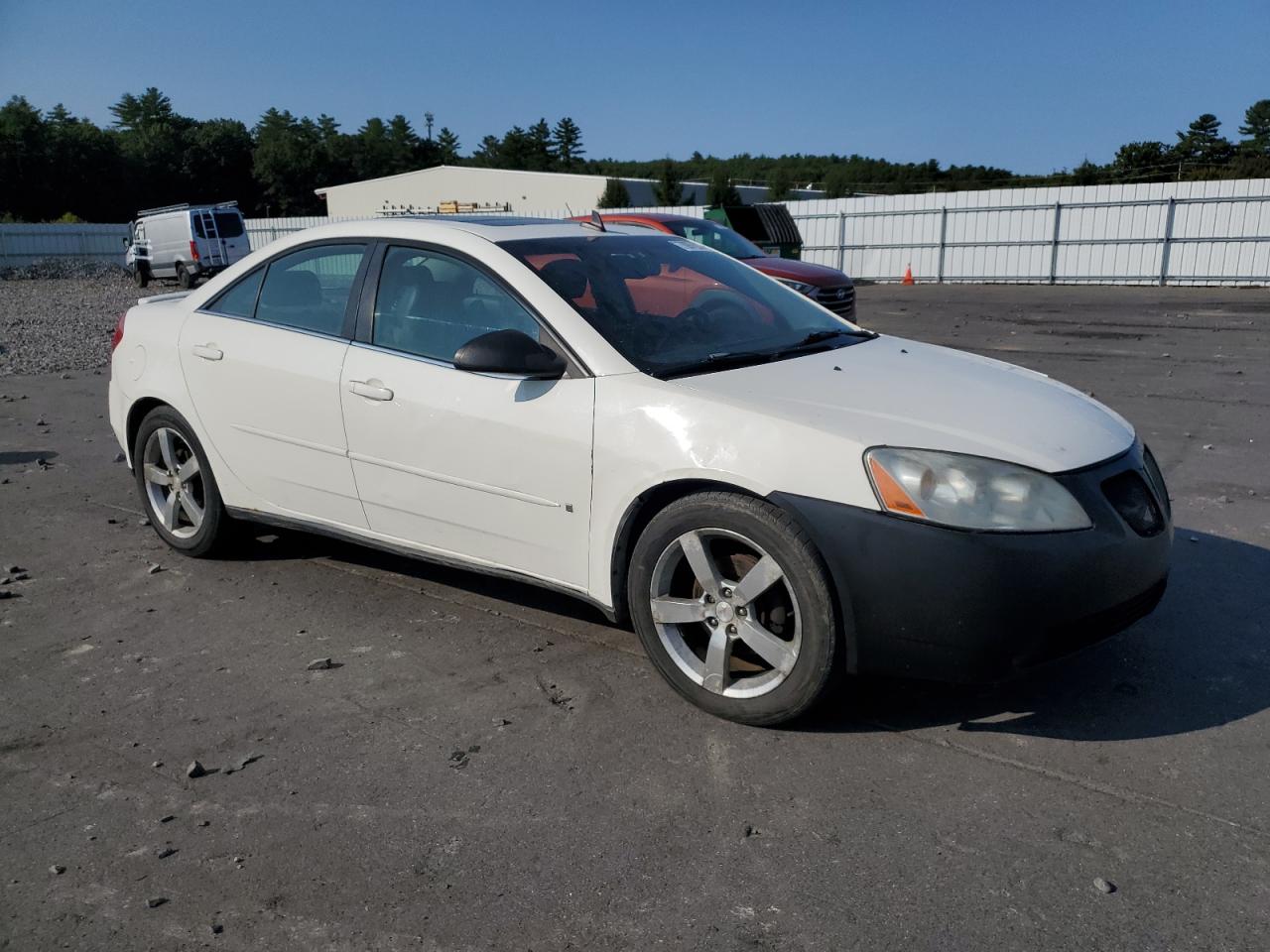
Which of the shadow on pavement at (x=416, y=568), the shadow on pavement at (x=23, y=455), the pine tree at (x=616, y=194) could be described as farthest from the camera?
the pine tree at (x=616, y=194)

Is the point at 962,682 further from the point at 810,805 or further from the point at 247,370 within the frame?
the point at 247,370

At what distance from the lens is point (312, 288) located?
184 inches

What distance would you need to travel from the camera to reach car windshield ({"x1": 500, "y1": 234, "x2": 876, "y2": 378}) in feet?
12.7

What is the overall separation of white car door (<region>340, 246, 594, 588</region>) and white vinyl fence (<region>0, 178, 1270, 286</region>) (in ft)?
79.7

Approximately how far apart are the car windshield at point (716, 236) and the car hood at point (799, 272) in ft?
1.24

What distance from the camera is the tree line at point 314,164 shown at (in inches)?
2167

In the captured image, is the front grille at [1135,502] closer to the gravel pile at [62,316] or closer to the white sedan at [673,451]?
the white sedan at [673,451]

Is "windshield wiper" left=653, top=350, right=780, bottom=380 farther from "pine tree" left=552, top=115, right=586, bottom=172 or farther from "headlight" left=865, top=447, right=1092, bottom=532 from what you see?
"pine tree" left=552, top=115, right=586, bottom=172

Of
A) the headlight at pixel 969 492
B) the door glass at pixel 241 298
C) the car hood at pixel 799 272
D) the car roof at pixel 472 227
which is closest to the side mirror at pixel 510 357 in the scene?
the car roof at pixel 472 227

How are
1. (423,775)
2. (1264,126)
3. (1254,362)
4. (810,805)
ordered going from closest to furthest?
1. (810,805)
2. (423,775)
3. (1254,362)
4. (1264,126)

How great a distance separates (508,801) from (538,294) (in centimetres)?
184

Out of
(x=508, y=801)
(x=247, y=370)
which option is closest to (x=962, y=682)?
(x=508, y=801)

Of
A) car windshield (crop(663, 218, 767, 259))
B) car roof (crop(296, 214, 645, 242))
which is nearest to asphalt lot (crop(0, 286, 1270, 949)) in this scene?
car roof (crop(296, 214, 645, 242))

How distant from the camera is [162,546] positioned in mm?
5609
